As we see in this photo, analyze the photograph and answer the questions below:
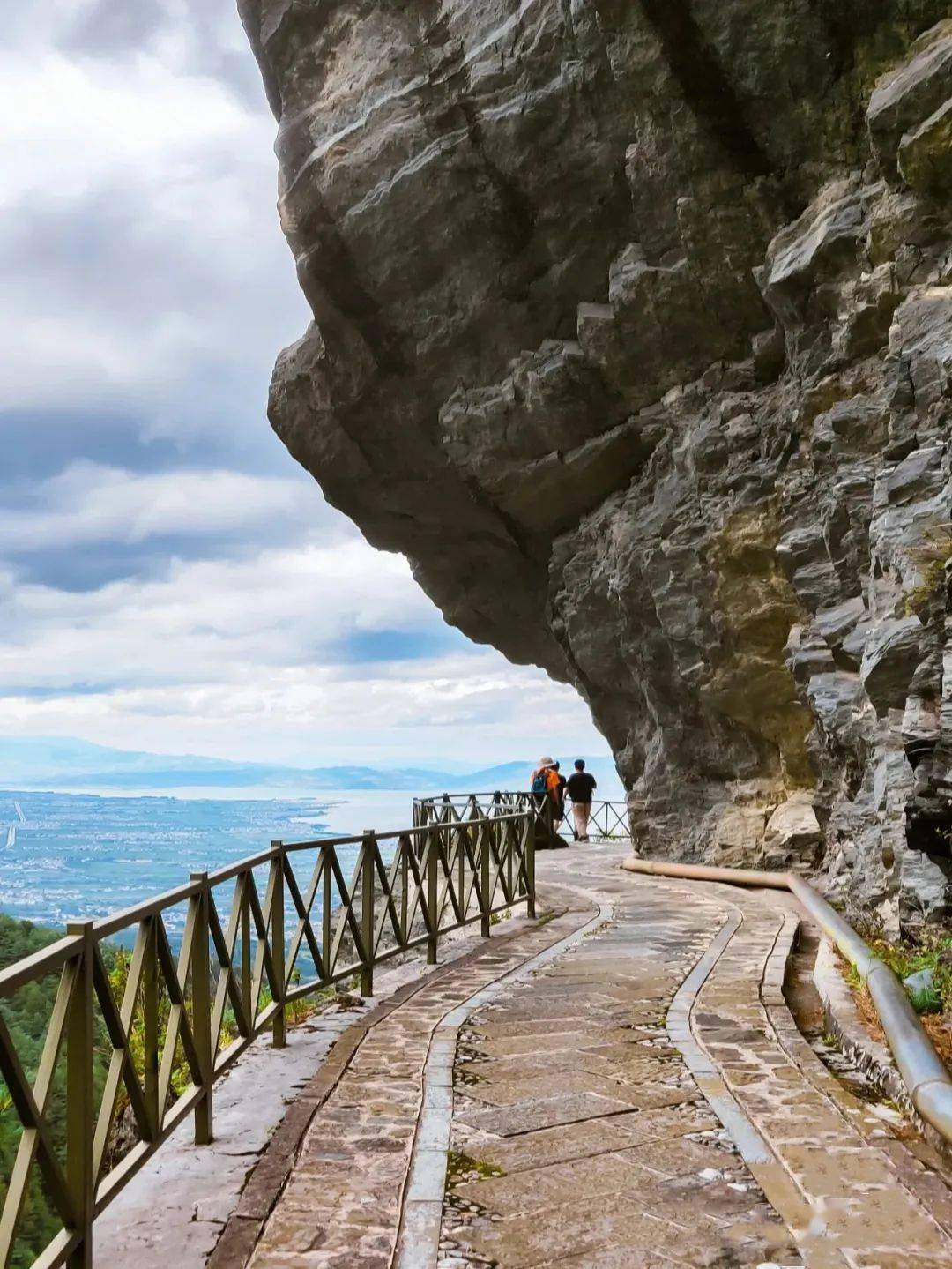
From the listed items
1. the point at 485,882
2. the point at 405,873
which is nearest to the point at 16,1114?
the point at 405,873

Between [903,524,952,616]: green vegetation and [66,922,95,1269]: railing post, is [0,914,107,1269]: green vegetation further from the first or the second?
[903,524,952,616]: green vegetation

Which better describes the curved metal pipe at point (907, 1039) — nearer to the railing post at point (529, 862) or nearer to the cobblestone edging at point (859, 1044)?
the cobblestone edging at point (859, 1044)

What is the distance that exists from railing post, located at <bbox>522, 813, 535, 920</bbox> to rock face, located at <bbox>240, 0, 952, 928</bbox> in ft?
10.7

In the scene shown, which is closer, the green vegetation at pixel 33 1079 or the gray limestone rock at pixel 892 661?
the green vegetation at pixel 33 1079

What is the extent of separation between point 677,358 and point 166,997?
1336cm

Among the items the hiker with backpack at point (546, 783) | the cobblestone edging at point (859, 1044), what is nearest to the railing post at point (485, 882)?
the cobblestone edging at point (859, 1044)

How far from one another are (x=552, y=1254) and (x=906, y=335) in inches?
370

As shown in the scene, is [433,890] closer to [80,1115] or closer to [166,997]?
[166,997]

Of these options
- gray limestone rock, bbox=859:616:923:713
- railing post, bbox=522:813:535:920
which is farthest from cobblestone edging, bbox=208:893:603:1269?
gray limestone rock, bbox=859:616:923:713

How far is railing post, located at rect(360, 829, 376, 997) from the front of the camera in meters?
6.88

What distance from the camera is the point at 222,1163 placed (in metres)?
3.92

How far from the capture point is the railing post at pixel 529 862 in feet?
35.3

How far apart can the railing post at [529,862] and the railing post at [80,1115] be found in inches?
313

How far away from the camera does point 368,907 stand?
7.08 m
